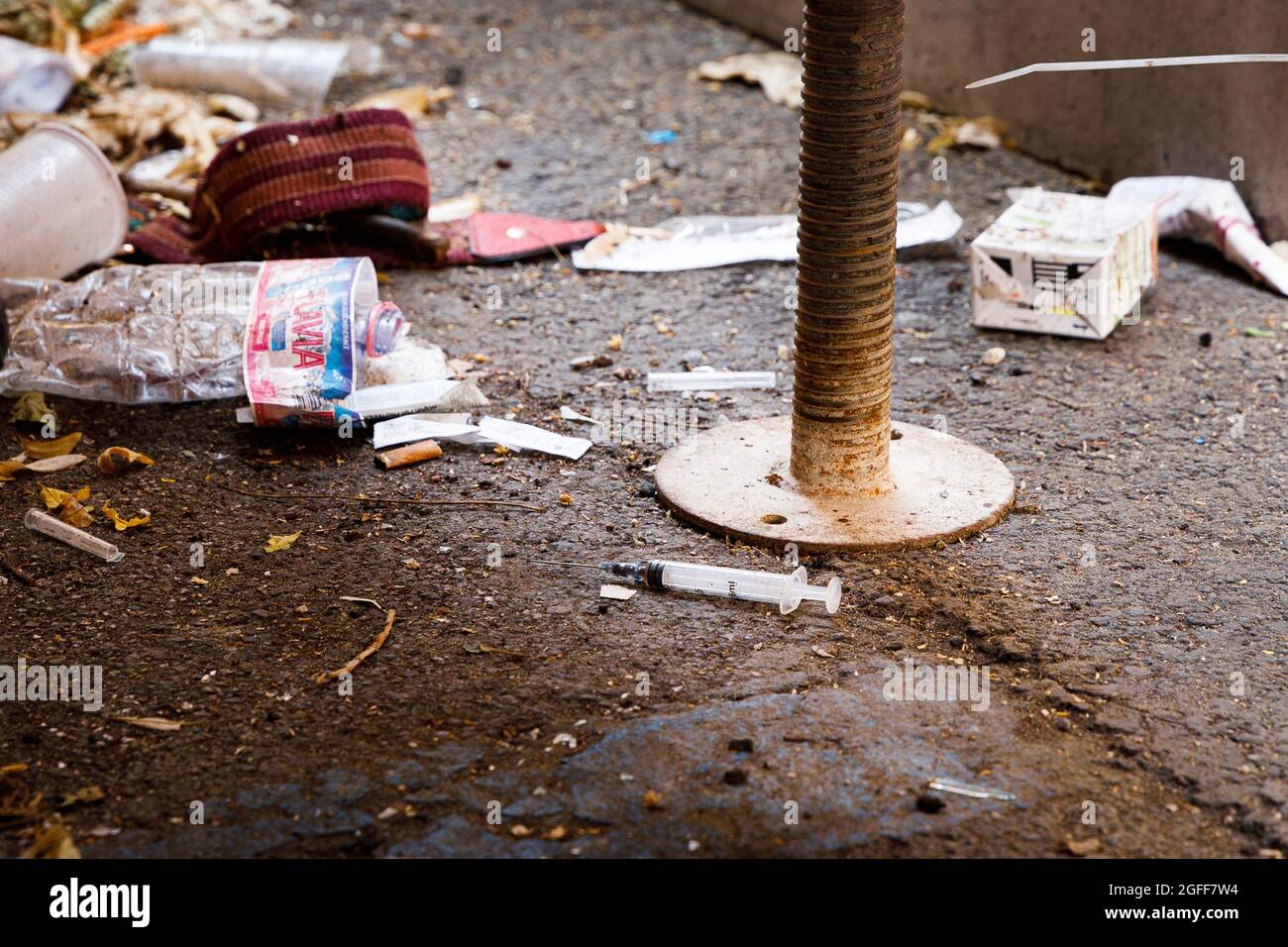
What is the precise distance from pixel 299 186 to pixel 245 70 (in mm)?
2334

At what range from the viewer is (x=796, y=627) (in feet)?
8.14

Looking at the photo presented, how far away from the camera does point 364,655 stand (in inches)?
95.1

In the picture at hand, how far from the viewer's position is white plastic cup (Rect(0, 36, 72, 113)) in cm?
561

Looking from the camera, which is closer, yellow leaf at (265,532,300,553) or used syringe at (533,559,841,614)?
used syringe at (533,559,841,614)

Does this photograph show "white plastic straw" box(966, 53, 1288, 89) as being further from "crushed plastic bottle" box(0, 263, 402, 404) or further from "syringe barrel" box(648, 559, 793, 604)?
"crushed plastic bottle" box(0, 263, 402, 404)

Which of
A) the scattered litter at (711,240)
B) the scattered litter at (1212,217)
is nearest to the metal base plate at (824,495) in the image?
the scattered litter at (711,240)

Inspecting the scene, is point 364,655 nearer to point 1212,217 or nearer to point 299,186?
point 299,186

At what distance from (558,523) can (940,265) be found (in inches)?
81.0

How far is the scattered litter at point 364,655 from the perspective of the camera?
236 cm

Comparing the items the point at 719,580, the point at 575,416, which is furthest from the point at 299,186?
the point at 719,580

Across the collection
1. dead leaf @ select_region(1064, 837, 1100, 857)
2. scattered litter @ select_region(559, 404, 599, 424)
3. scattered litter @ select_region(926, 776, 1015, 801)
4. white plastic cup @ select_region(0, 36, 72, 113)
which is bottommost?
scattered litter @ select_region(559, 404, 599, 424)

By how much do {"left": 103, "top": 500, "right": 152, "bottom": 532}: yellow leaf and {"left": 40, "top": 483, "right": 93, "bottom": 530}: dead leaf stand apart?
0.14 ft

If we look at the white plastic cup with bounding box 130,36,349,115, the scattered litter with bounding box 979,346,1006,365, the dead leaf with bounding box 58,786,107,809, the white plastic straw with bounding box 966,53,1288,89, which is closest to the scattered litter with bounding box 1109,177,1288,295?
the white plastic straw with bounding box 966,53,1288,89
